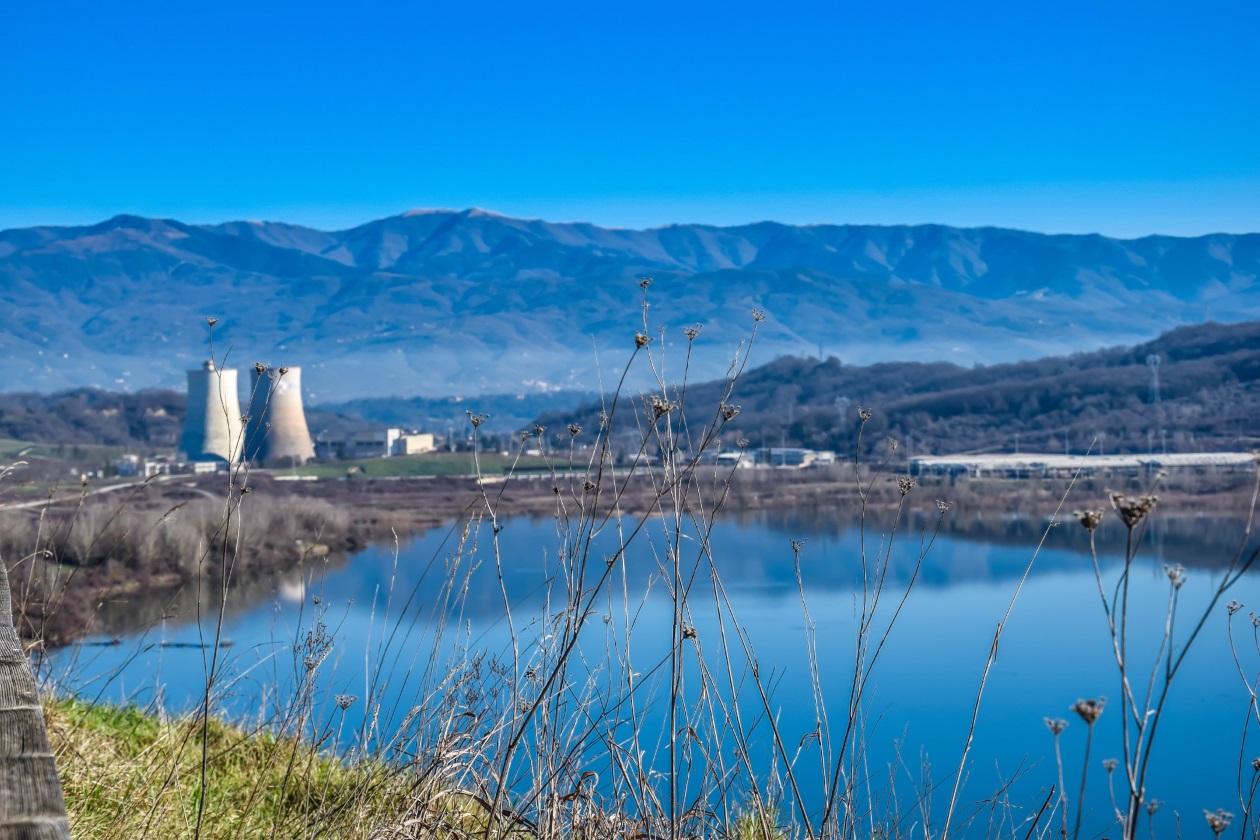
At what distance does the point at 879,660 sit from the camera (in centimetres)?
1126

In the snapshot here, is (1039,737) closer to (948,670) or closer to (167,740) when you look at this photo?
(948,670)

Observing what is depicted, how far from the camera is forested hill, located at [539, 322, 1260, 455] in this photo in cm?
4047

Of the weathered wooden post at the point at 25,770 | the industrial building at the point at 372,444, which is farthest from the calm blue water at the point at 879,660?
the industrial building at the point at 372,444

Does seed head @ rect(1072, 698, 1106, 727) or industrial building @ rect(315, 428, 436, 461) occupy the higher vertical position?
seed head @ rect(1072, 698, 1106, 727)

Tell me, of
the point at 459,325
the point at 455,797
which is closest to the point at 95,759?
the point at 455,797

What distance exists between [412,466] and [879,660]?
32093mm

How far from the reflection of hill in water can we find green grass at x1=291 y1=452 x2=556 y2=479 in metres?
11.9

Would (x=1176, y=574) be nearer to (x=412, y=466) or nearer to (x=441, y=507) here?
(x=441, y=507)

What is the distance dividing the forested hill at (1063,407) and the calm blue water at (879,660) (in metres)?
17.7

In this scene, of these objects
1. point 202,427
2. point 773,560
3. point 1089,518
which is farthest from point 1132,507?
point 202,427

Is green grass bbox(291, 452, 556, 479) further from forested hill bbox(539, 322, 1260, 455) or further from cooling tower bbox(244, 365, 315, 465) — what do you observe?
forested hill bbox(539, 322, 1260, 455)

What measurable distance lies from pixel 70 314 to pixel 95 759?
19895 centimetres

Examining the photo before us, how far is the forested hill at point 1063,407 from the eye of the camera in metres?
40.5

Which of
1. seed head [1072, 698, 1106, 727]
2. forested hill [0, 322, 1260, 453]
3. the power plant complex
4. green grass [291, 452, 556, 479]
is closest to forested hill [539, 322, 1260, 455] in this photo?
forested hill [0, 322, 1260, 453]
